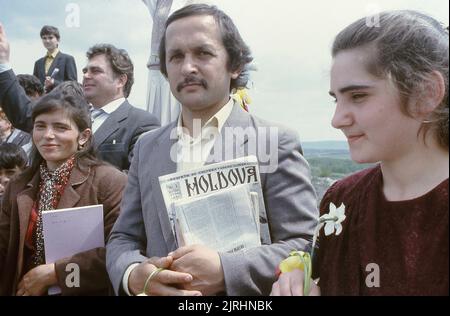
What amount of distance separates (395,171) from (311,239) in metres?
0.35

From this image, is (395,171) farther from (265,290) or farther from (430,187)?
(265,290)

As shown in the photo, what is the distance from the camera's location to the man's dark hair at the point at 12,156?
2.35 meters

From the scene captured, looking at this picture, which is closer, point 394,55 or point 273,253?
point 394,55

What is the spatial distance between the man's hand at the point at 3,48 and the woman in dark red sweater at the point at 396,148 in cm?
132

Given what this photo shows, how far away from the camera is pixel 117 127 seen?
204cm

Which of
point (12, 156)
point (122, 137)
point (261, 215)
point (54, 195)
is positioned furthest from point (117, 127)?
point (261, 215)

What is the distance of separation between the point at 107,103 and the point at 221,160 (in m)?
0.95

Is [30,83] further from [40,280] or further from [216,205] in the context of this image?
[216,205]

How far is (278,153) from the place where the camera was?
1406 mm

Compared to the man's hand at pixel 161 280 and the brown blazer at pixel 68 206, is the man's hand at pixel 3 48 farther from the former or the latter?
the man's hand at pixel 161 280

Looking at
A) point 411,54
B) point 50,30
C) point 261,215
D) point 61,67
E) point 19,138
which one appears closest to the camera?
point 411,54

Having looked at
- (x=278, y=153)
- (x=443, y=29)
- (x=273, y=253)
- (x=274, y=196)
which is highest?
(x=443, y=29)
